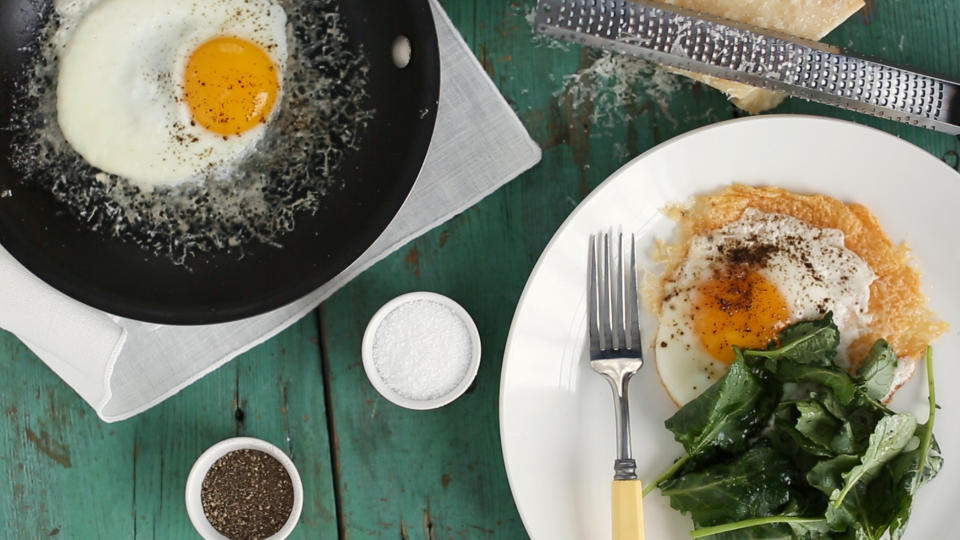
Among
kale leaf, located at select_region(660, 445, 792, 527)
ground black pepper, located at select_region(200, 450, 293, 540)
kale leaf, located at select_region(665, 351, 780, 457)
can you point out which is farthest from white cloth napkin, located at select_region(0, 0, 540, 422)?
kale leaf, located at select_region(660, 445, 792, 527)

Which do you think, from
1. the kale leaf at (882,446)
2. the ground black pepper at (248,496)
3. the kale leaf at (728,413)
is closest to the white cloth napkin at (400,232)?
the ground black pepper at (248,496)

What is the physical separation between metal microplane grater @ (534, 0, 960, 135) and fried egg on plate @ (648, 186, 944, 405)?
19 centimetres

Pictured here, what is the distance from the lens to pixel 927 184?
5.17 feet

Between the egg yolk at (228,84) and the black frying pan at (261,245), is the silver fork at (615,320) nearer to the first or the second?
the black frying pan at (261,245)

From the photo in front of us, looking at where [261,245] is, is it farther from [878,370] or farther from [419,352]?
[878,370]

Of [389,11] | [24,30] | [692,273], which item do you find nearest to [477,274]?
[692,273]

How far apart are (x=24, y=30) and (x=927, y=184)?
5.45ft

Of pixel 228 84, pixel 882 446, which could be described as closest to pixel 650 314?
pixel 882 446

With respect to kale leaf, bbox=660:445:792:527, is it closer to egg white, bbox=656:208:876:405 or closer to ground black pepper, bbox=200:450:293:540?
egg white, bbox=656:208:876:405

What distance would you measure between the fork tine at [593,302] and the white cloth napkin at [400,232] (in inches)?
8.9

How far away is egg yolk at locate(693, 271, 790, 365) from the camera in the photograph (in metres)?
1.58

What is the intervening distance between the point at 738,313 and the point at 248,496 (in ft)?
3.20

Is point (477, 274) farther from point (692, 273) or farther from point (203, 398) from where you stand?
point (203, 398)

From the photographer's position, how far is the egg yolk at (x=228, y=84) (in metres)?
1.57
